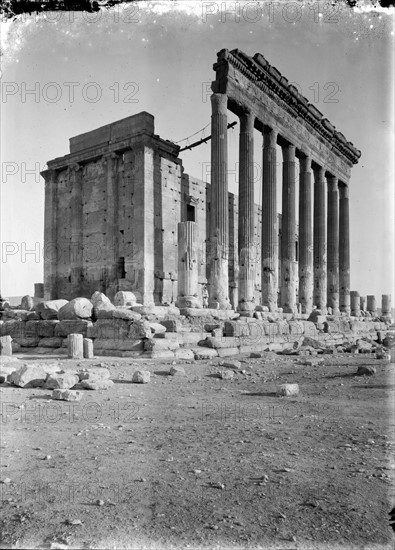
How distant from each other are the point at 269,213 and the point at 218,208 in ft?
15.8

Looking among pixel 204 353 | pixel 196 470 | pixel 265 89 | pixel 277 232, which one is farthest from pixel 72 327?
pixel 265 89

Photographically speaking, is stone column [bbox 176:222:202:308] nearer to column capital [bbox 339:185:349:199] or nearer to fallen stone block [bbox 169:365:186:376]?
fallen stone block [bbox 169:365:186:376]

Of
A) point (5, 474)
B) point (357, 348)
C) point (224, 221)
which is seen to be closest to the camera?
point (5, 474)

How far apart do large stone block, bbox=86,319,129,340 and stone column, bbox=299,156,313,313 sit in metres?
15.0

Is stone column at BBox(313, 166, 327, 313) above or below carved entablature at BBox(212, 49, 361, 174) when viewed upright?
below

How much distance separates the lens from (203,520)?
104 inches

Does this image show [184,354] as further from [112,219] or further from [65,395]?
[112,219]

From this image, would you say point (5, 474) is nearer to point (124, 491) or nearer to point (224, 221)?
point (124, 491)

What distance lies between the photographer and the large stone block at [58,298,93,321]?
42.6 feet

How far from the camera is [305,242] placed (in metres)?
26.1

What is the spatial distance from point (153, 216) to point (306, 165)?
448 inches

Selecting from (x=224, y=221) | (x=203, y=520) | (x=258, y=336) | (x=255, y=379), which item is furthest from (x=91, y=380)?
(x=224, y=221)

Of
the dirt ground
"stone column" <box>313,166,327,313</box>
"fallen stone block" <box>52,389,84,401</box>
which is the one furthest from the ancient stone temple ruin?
the dirt ground

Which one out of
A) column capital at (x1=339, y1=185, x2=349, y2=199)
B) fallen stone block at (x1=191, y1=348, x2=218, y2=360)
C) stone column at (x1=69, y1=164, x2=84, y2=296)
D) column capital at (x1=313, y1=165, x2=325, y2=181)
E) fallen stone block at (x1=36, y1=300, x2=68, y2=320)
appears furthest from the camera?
column capital at (x1=339, y1=185, x2=349, y2=199)
